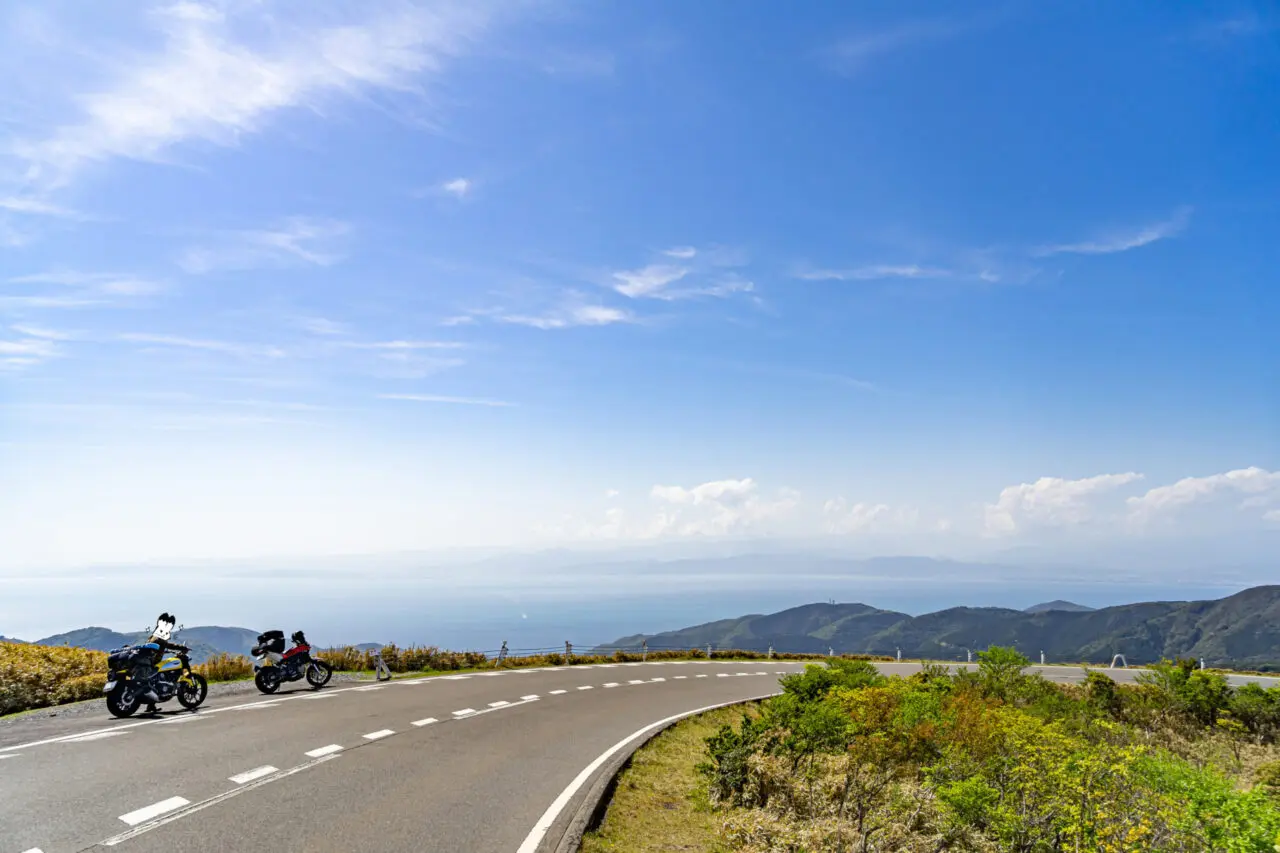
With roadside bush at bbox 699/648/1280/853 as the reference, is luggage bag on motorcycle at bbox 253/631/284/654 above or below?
above

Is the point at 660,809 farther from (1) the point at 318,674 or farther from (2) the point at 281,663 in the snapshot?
(1) the point at 318,674

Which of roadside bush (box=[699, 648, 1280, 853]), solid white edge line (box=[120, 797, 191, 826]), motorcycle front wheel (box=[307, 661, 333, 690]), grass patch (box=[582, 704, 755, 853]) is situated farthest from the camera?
motorcycle front wheel (box=[307, 661, 333, 690])

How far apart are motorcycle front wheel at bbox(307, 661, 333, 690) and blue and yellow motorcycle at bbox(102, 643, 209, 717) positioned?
4527 millimetres

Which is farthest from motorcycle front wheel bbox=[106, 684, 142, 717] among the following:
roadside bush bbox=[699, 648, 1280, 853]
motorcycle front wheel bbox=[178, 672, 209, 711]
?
roadside bush bbox=[699, 648, 1280, 853]

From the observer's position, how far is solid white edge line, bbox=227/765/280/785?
28.0 feet

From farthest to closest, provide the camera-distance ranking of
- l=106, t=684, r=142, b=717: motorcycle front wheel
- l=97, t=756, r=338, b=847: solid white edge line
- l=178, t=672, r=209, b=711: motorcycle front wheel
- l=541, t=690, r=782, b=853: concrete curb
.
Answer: l=178, t=672, r=209, b=711: motorcycle front wheel
l=106, t=684, r=142, b=717: motorcycle front wheel
l=541, t=690, r=782, b=853: concrete curb
l=97, t=756, r=338, b=847: solid white edge line

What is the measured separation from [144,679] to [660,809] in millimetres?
9857

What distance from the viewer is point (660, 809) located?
973 centimetres

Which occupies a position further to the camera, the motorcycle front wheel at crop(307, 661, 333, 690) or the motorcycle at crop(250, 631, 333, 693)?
the motorcycle front wheel at crop(307, 661, 333, 690)

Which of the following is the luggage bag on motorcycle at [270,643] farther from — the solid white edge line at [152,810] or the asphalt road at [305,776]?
the solid white edge line at [152,810]

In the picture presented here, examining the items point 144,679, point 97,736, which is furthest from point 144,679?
point 97,736

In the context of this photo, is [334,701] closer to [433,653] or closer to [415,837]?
[415,837]

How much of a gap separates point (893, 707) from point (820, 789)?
2.22 m

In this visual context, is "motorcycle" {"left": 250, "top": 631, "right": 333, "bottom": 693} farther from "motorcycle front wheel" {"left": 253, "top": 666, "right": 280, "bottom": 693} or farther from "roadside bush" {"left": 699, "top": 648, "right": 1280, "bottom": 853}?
"roadside bush" {"left": 699, "top": 648, "right": 1280, "bottom": 853}
